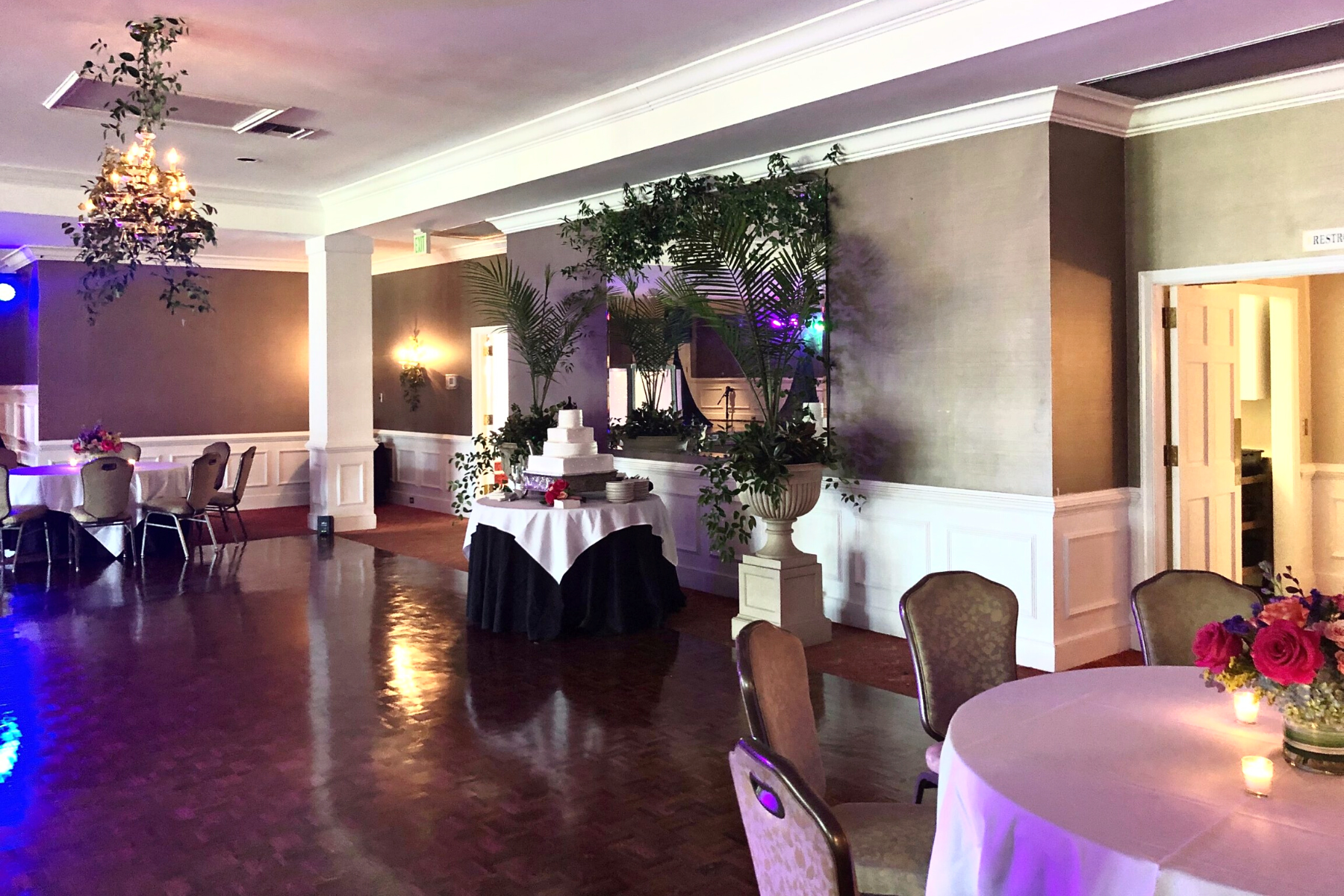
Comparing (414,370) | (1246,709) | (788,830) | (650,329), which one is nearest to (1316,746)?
(1246,709)

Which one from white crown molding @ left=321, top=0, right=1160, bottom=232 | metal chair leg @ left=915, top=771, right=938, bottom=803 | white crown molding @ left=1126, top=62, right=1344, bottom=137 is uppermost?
white crown molding @ left=321, top=0, right=1160, bottom=232

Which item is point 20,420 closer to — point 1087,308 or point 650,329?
point 650,329

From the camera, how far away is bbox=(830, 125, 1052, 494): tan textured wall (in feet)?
18.1

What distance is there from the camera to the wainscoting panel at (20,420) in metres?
11.9

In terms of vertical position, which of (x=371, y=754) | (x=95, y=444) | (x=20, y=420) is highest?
(x=20, y=420)

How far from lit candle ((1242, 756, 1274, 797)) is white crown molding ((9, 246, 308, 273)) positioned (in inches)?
454

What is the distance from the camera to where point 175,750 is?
14.3 feet

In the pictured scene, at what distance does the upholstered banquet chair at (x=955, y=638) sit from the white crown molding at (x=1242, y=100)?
3455mm

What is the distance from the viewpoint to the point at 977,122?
18.5 feet

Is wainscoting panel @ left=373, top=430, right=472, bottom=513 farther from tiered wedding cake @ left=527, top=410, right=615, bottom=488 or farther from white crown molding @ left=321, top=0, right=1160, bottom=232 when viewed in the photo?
tiered wedding cake @ left=527, top=410, right=615, bottom=488

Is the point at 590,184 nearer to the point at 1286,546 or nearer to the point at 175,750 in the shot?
the point at 175,750

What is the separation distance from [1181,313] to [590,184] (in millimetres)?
3969

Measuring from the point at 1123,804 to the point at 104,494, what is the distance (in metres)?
8.49

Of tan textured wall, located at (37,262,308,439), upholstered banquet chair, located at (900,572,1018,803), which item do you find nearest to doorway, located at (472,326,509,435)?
tan textured wall, located at (37,262,308,439)
